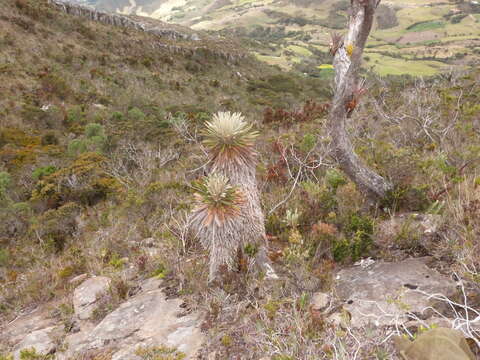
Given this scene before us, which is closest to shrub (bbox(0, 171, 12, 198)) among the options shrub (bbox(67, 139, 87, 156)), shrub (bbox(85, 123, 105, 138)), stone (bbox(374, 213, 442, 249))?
shrub (bbox(67, 139, 87, 156))

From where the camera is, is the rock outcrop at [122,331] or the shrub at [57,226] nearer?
the rock outcrop at [122,331]

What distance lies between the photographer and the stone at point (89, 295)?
4012 millimetres

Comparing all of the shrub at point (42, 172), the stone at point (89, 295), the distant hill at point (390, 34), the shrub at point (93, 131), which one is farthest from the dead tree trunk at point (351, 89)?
the distant hill at point (390, 34)

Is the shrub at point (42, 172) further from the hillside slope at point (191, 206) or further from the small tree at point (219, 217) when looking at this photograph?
the small tree at point (219, 217)

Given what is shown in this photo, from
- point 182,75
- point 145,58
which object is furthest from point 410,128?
point 145,58

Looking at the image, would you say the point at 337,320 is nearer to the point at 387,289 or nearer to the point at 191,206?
the point at 387,289

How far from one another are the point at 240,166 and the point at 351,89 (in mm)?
1843

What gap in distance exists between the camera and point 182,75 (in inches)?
1179

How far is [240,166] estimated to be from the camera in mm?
3898

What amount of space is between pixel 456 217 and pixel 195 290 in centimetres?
335

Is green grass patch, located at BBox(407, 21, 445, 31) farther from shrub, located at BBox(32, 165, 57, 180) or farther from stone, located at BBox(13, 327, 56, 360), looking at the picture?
stone, located at BBox(13, 327, 56, 360)

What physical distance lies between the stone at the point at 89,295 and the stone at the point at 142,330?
1.27 feet

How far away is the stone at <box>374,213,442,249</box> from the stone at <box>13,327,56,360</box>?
420cm

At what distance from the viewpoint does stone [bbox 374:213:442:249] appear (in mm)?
3652
